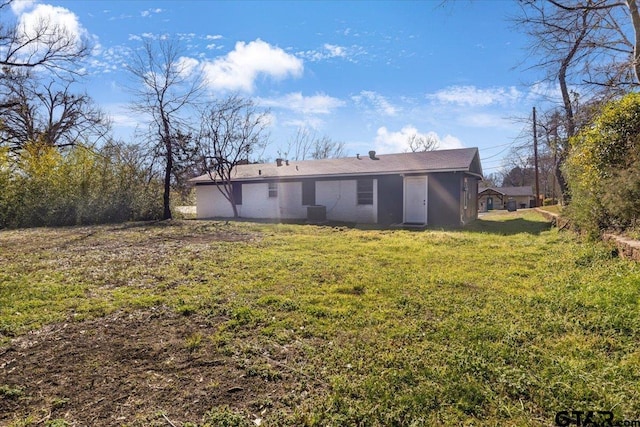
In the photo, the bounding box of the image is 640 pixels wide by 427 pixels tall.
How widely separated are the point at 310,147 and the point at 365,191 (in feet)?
68.7

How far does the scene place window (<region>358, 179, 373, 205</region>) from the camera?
13.8 meters

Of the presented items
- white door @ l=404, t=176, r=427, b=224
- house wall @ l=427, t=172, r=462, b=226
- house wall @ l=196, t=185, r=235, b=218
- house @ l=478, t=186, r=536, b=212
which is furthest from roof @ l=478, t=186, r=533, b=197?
house wall @ l=196, t=185, r=235, b=218

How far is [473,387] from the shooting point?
7.14 ft

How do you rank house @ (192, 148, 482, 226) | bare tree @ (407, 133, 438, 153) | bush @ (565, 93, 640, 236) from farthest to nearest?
bare tree @ (407, 133, 438, 153)
house @ (192, 148, 482, 226)
bush @ (565, 93, 640, 236)

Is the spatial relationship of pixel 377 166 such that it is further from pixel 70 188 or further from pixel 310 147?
pixel 310 147

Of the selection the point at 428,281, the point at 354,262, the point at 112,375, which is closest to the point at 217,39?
the point at 354,262

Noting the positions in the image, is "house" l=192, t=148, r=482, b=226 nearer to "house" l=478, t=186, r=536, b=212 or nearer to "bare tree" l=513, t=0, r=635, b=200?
"bare tree" l=513, t=0, r=635, b=200

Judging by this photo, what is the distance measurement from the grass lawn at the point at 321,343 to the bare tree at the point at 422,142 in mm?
35339

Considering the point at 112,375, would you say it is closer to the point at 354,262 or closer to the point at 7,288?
the point at 7,288

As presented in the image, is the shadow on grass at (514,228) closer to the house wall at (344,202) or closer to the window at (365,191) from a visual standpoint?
the house wall at (344,202)

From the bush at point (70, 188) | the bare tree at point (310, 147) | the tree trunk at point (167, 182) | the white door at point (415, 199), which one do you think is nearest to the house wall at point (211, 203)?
the tree trunk at point (167, 182)

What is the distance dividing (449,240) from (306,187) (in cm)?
837

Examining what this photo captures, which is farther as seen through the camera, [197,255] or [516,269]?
[197,255]

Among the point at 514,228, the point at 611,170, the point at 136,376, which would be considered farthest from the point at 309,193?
the point at 136,376
